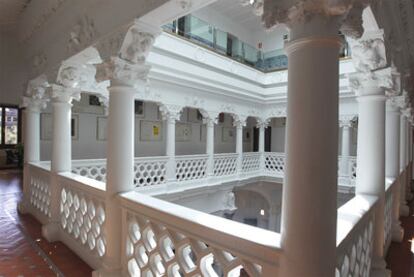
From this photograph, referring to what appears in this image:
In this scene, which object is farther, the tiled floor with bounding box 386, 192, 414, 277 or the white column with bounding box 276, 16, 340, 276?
the tiled floor with bounding box 386, 192, 414, 277

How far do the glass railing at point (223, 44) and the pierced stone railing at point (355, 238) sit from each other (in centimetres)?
497

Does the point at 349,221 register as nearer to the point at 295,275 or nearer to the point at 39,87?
the point at 295,275

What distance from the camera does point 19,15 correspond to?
5.70 metres

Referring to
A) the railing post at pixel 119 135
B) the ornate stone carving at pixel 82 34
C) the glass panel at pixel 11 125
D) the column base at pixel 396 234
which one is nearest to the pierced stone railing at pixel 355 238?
the column base at pixel 396 234

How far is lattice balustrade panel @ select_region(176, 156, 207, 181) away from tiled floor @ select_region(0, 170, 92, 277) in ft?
13.6

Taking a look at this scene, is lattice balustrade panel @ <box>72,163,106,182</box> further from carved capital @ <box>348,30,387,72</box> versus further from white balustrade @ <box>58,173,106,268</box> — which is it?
carved capital @ <box>348,30,387,72</box>

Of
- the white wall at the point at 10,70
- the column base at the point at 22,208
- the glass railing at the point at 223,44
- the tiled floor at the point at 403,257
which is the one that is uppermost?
the glass railing at the point at 223,44

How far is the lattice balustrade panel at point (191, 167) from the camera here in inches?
330

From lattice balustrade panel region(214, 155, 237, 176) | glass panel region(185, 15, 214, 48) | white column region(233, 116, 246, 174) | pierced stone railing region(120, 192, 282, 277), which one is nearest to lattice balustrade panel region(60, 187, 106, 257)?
pierced stone railing region(120, 192, 282, 277)

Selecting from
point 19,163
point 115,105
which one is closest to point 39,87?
point 115,105

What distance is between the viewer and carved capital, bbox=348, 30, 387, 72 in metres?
2.57

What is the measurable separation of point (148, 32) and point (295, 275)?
8.09 ft

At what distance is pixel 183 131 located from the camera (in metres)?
12.6

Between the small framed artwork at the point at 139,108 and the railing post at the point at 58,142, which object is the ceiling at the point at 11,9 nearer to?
the railing post at the point at 58,142
